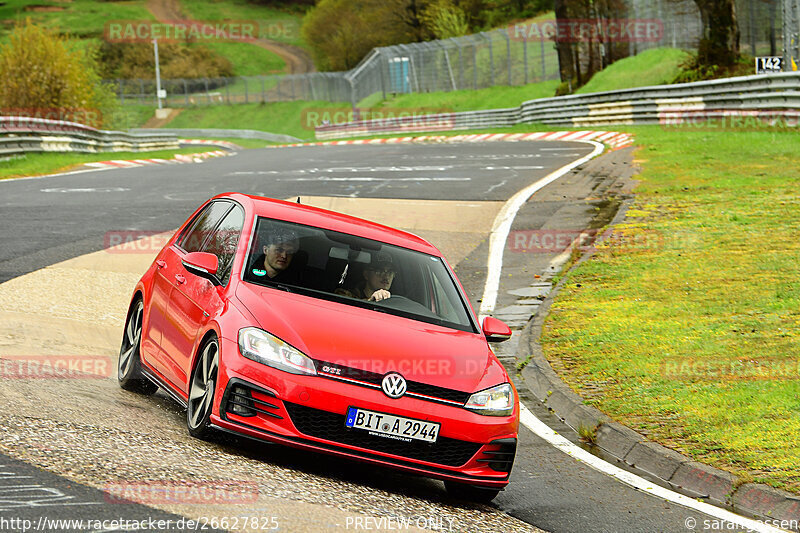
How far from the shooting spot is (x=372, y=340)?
20.8ft

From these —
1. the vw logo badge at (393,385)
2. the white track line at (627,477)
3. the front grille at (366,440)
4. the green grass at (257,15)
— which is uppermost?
the green grass at (257,15)

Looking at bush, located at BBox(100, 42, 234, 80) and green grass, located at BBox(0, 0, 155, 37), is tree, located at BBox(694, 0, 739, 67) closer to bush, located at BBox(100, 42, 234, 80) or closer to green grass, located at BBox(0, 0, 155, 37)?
bush, located at BBox(100, 42, 234, 80)

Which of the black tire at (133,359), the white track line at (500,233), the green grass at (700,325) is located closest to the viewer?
the green grass at (700,325)

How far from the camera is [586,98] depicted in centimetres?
4025

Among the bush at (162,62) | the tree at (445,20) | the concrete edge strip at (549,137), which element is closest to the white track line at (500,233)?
the concrete edge strip at (549,137)

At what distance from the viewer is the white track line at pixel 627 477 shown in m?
6.34

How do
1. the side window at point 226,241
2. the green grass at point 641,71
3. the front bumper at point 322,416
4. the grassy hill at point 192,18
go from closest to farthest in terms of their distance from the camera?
1. the front bumper at point 322,416
2. the side window at point 226,241
3. the green grass at point 641,71
4. the grassy hill at point 192,18

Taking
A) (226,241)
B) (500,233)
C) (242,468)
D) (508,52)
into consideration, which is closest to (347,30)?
(508,52)

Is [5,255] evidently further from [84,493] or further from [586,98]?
[586,98]

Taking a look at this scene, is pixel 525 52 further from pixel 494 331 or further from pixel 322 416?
pixel 322 416

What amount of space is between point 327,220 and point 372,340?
4.98ft

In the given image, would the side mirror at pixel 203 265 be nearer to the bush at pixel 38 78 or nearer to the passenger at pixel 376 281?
the passenger at pixel 376 281

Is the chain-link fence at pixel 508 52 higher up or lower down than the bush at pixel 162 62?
lower down

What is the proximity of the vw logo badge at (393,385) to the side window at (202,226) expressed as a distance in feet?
7.79
